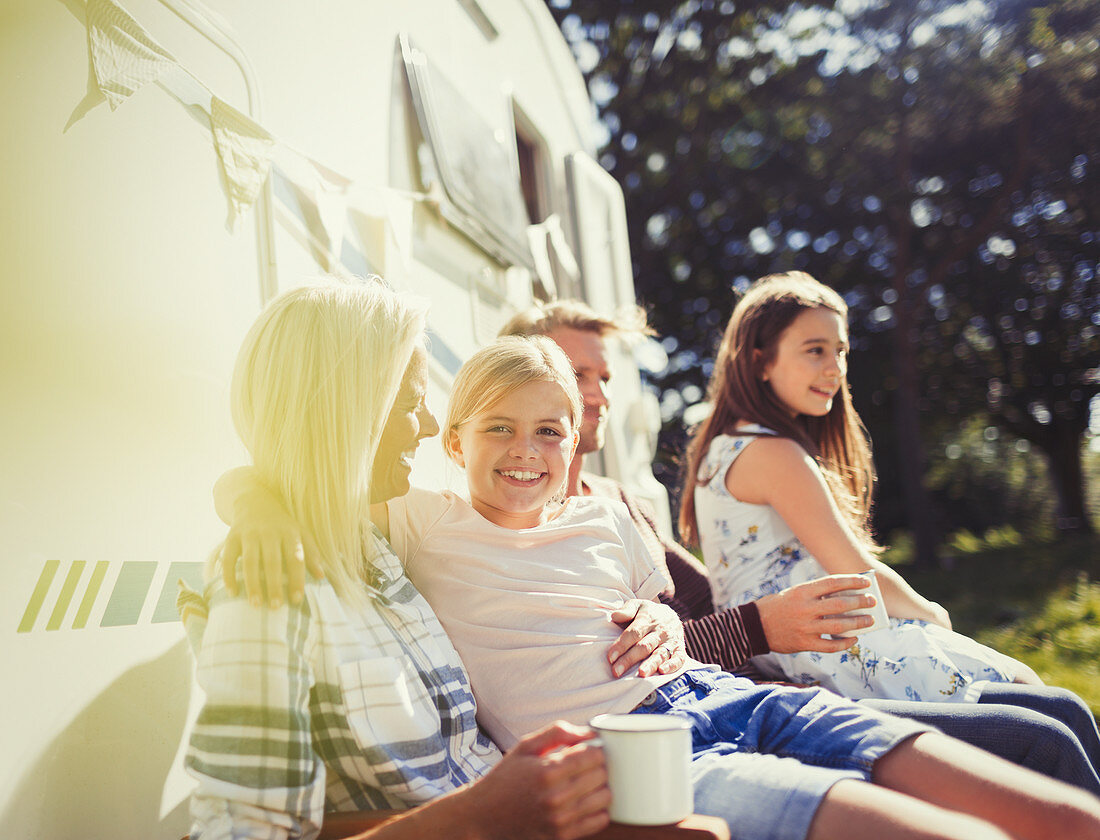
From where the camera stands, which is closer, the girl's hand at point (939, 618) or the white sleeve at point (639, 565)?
the white sleeve at point (639, 565)

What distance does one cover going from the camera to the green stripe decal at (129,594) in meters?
1.44

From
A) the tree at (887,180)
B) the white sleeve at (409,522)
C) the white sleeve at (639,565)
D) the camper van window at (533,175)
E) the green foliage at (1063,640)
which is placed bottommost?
the green foliage at (1063,640)

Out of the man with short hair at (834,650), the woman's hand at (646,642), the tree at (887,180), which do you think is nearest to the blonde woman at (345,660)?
the woman's hand at (646,642)

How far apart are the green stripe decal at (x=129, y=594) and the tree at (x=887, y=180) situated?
10347mm

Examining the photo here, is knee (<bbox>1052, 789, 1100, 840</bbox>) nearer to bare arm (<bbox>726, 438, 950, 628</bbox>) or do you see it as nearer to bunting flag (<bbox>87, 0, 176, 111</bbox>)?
bare arm (<bbox>726, 438, 950, 628</bbox>)

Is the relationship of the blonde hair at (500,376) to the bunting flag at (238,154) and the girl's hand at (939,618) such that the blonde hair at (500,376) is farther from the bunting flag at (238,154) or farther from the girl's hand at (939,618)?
the girl's hand at (939,618)

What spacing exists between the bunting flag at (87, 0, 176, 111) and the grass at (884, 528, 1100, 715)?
15.0ft

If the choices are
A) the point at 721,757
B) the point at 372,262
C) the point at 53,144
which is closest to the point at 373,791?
the point at 721,757

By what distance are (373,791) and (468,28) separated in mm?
3253

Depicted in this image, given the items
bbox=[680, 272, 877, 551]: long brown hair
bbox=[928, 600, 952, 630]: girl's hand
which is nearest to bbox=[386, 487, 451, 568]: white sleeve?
bbox=[680, 272, 877, 551]: long brown hair

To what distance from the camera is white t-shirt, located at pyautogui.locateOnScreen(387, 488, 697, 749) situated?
1.60 meters

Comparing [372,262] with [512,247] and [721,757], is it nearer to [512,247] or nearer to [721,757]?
[512,247]

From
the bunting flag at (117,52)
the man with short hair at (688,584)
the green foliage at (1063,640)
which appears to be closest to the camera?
the bunting flag at (117,52)

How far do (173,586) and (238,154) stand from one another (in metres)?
0.94
